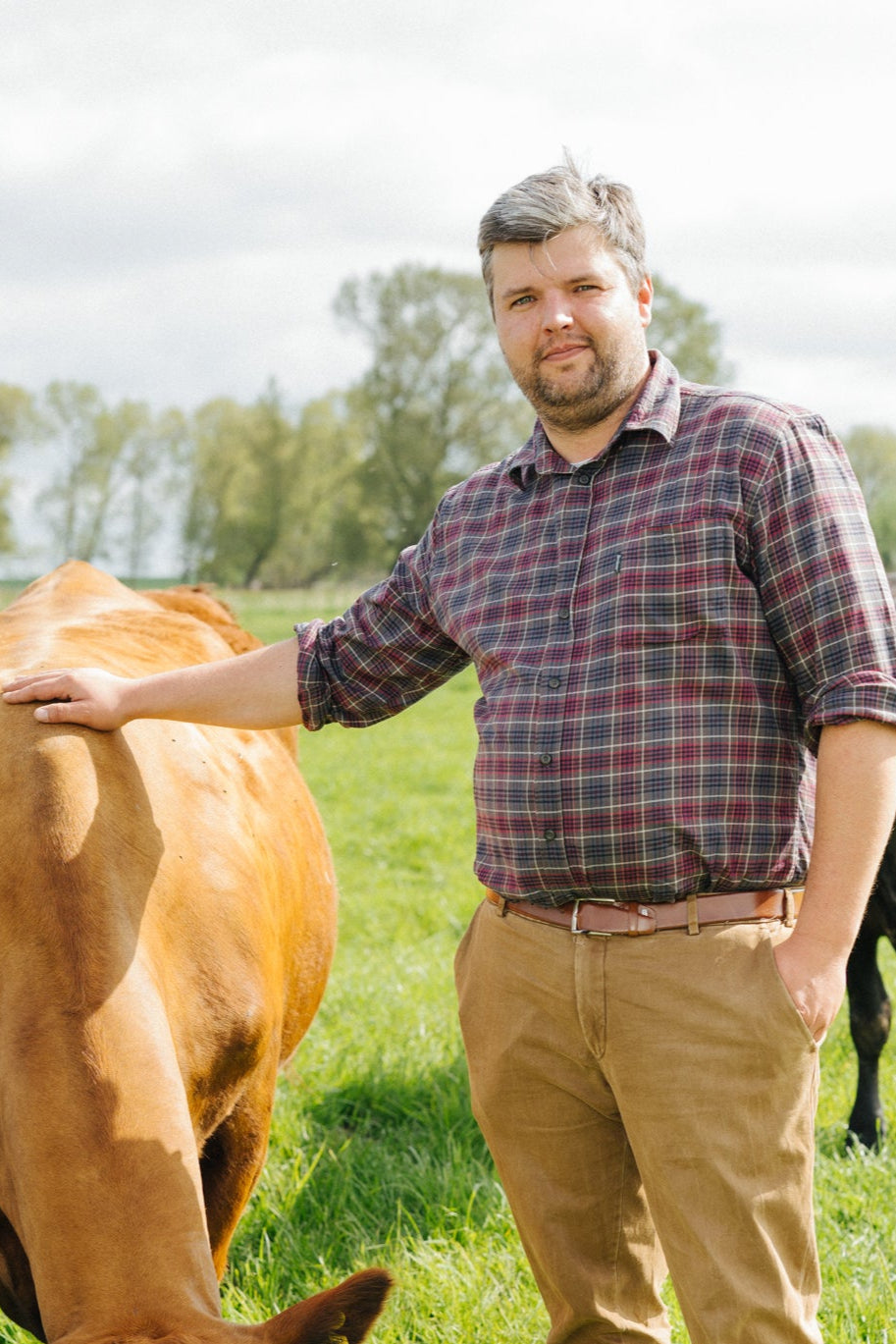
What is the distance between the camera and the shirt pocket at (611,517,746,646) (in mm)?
2594

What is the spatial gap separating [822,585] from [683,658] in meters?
0.30

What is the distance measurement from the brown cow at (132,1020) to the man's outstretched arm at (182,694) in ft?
0.20

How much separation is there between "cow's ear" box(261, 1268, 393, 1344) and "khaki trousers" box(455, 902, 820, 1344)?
0.74 meters

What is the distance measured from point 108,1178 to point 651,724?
4.30 feet

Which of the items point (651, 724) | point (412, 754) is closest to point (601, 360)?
point (651, 724)

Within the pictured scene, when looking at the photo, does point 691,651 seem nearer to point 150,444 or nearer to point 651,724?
point 651,724

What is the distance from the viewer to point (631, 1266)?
295cm

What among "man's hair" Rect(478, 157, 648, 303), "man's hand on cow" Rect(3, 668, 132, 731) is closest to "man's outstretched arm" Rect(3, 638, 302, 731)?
"man's hand on cow" Rect(3, 668, 132, 731)

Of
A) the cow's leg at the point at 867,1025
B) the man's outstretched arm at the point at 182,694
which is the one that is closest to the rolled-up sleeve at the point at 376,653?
the man's outstretched arm at the point at 182,694

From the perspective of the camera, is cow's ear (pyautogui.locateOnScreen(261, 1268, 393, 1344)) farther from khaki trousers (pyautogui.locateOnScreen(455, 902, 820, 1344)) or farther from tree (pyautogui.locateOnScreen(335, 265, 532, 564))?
tree (pyautogui.locateOnScreen(335, 265, 532, 564))

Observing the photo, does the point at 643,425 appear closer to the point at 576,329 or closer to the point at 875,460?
the point at 576,329

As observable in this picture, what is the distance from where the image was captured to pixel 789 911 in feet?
8.64

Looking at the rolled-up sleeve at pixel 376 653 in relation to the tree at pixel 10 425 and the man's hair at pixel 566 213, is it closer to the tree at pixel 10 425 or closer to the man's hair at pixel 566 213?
the man's hair at pixel 566 213

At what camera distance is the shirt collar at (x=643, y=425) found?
2758 mm
